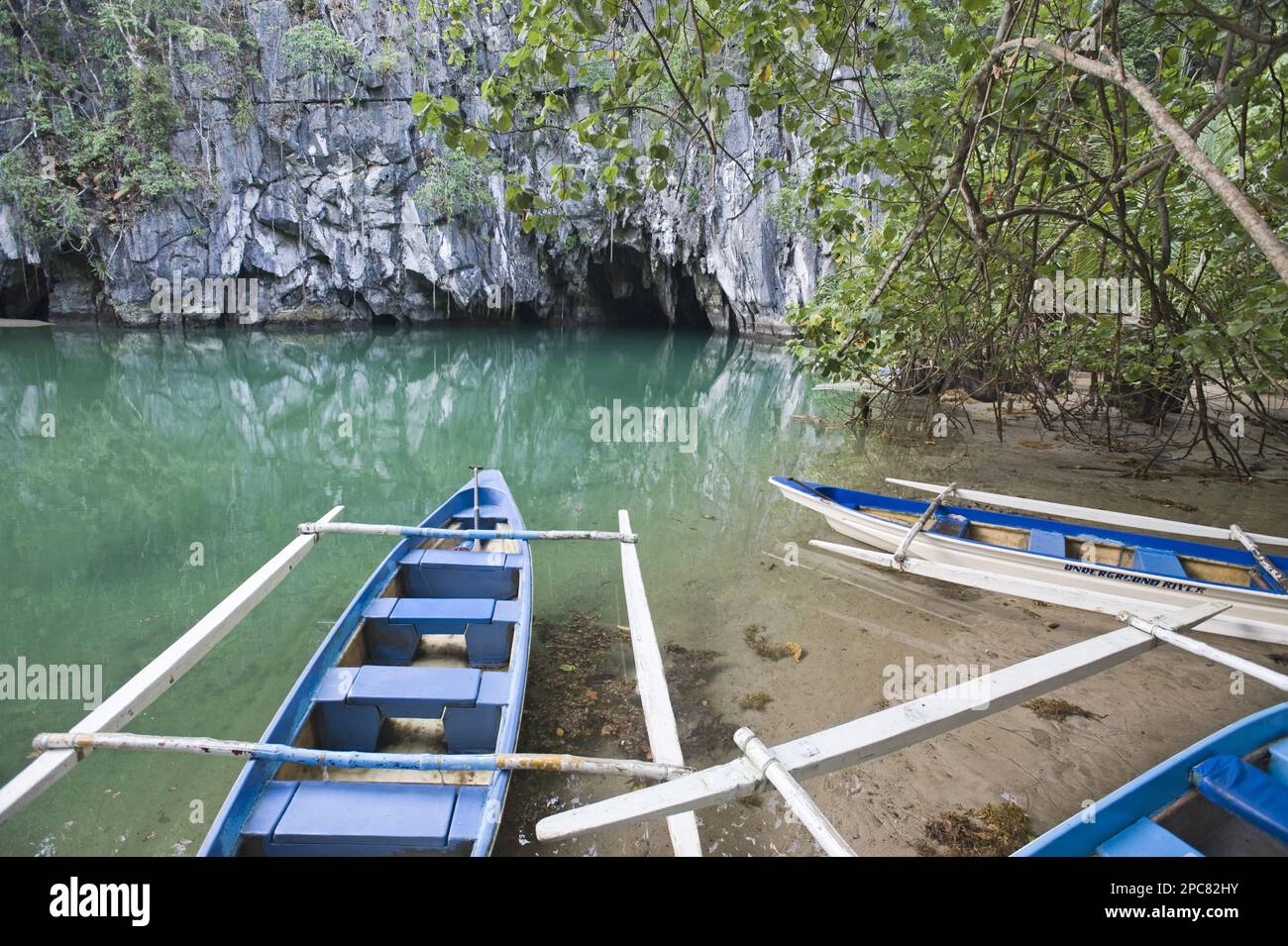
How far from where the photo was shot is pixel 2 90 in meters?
15.7

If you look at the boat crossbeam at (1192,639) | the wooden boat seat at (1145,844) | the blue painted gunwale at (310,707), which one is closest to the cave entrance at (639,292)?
the blue painted gunwale at (310,707)

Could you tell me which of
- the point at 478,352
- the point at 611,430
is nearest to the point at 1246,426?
the point at 611,430

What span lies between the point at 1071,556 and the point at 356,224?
2106 centimetres

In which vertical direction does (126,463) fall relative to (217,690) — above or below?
above

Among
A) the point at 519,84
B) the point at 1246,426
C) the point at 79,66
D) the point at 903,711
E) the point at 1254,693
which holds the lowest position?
the point at 1254,693

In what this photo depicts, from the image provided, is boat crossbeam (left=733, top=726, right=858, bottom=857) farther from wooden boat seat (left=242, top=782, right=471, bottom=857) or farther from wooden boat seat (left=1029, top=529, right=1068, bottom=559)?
wooden boat seat (left=1029, top=529, right=1068, bottom=559)

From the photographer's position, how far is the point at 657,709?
77.2 inches

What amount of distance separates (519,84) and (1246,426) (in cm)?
1127

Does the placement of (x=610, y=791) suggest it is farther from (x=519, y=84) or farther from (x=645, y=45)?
(x=645, y=45)

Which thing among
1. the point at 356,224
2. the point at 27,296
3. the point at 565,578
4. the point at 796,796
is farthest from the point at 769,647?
the point at 27,296
